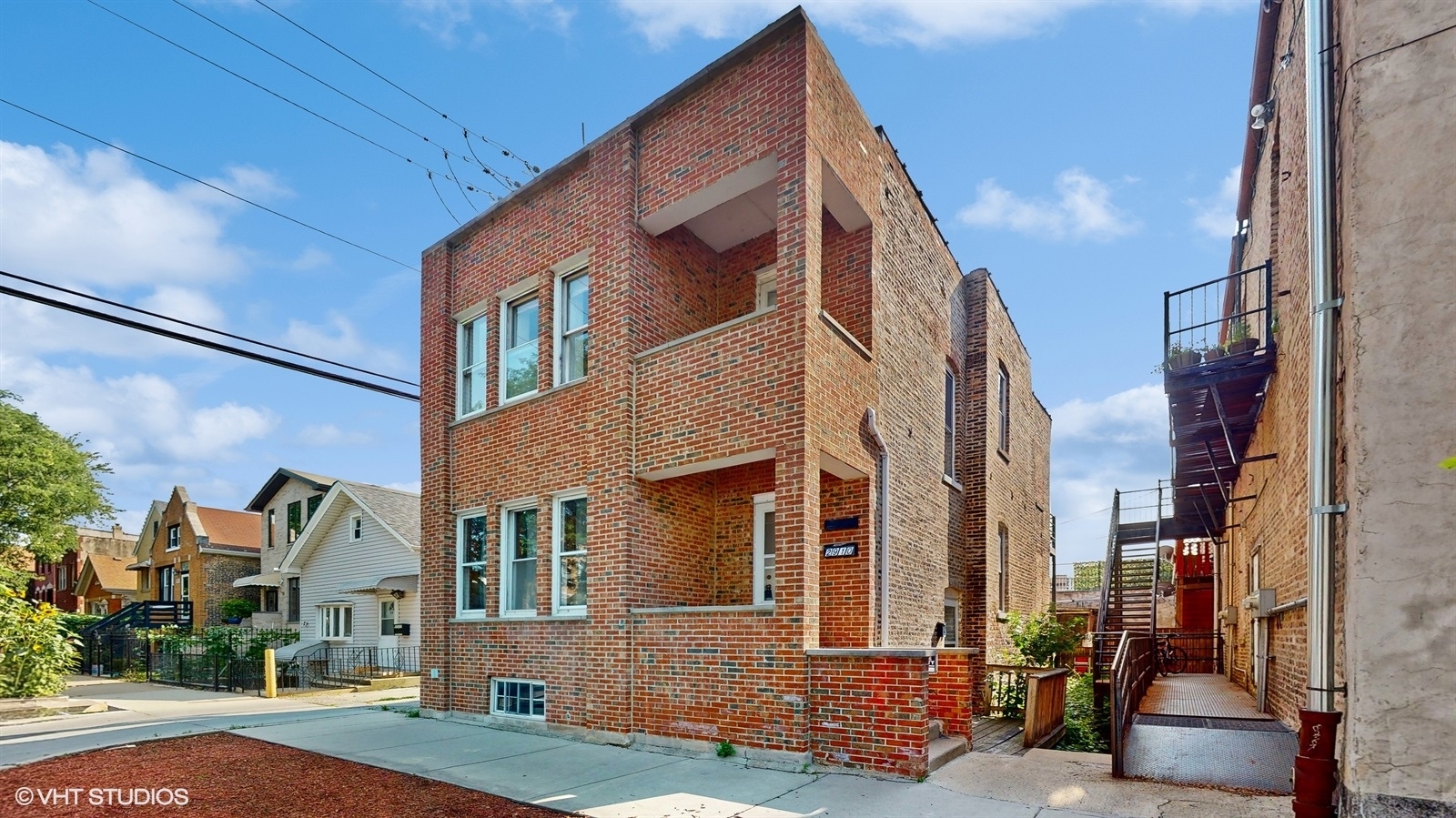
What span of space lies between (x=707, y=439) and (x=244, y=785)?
18.8 ft

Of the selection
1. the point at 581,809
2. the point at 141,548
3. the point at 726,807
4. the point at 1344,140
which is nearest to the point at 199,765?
the point at 581,809

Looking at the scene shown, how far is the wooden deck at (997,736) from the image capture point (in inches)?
382

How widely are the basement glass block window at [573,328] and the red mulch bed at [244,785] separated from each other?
5.38 metres

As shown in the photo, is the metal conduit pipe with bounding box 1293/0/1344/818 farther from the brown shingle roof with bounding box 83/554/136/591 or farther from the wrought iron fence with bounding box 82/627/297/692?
the brown shingle roof with bounding box 83/554/136/591

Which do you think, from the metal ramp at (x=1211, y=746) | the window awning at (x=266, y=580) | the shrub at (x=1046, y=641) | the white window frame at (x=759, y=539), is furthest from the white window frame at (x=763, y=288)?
the window awning at (x=266, y=580)

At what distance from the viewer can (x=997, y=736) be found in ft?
35.4

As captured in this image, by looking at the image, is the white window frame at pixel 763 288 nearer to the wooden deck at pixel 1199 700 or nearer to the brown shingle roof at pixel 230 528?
the wooden deck at pixel 1199 700

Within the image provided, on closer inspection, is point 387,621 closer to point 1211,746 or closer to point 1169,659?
point 1169,659

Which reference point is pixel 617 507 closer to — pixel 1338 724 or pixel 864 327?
pixel 864 327

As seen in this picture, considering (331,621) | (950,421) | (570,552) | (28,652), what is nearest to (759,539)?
(570,552)

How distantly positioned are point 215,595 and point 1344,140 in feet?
128

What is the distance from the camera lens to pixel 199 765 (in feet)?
28.8

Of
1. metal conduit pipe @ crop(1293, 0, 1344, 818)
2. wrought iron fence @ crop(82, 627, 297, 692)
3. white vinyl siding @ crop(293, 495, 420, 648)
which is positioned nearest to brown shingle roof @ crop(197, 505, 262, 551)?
wrought iron fence @ crop(82, 627, 297, 692)

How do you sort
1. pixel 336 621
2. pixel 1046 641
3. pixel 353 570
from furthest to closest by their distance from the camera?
1. pixel 336 621
2. pixel 353 570
3. pixel 1046 641
